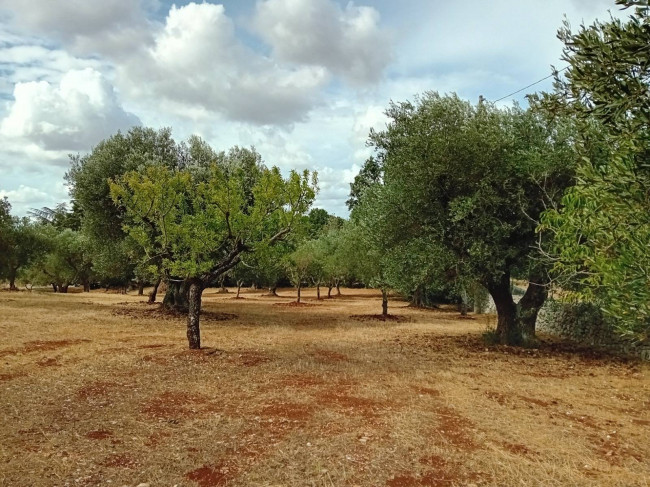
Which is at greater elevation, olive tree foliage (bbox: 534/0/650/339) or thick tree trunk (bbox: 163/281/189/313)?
olive tree foliage (bbox: 534/0/650/339)

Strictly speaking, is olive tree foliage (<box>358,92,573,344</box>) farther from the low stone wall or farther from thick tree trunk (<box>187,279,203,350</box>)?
thick tree trunk (<box>187,279,203,350</box>)

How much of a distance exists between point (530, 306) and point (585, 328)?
4.16m

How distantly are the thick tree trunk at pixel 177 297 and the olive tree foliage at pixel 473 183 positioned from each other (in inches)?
651

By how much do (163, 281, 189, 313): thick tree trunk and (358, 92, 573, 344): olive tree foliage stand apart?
1653 cm

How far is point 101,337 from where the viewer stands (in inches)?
727

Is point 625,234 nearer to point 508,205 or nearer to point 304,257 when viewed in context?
point 508,205

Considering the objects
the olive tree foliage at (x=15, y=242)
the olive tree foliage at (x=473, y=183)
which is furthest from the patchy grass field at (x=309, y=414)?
the olive tree foliage at (x=15, y=242)

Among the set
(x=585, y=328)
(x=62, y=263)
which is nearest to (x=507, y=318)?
(x=585, y=328)

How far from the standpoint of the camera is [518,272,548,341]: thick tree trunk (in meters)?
19.3

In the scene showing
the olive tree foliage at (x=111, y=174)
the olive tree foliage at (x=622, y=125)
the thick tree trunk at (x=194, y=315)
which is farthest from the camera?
the olive tree foliage at (x=111, y=174)

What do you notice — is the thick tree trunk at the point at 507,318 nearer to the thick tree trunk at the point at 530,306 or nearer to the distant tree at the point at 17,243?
the thick tree trunk at the point at 530,306

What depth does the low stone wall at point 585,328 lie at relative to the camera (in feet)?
59.6

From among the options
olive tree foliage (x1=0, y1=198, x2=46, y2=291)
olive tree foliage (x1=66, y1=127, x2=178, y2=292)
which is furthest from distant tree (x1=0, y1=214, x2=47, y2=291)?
olive tree foliage (x1=66, y1=127, x2=178, y2=292)

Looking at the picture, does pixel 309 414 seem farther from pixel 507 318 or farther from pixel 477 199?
pixel 507 318
